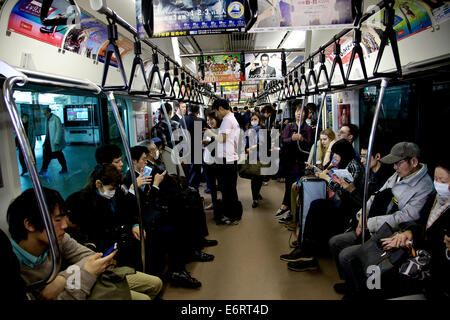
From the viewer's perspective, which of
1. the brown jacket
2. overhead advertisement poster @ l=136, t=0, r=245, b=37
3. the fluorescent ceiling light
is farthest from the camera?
the fluorescent ceiling light

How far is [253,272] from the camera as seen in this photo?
319 cm

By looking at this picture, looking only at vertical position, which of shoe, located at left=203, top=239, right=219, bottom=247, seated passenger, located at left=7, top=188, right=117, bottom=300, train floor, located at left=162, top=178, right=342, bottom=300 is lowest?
train floor, located at left=162, top=178, right=342, bottom=300

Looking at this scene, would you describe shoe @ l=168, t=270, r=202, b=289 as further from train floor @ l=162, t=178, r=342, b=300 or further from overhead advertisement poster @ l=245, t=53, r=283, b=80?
overhead advertisement poster @ l=245, t=53, r=283, b=80

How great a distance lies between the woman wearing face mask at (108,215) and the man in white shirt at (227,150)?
1.82 metres

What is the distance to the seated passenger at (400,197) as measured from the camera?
2.36m

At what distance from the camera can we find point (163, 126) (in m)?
6.09

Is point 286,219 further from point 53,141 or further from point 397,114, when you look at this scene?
point 53,141

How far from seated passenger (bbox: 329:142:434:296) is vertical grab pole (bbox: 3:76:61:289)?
6.91 feet

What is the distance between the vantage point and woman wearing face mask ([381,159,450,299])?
1.83 meters

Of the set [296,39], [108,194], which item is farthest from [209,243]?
[296,39]

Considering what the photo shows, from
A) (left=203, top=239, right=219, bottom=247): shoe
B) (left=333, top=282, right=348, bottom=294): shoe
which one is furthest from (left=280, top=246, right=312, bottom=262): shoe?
(left=203, top=239, right=219, bottom=247): shoe

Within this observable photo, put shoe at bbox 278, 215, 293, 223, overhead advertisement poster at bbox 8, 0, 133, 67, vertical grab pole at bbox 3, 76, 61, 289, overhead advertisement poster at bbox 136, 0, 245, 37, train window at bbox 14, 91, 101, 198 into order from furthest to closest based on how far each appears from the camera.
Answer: shoe at bbox 278, 215, 293, 223 → train window at bbox 14, 91, 101, 198 → overhead advertisement poster at bbox 8, 0, 133, 67 → overhead advertisement poster at bbox 136, 0, 245, 37 → vertical grab pole at bbox 3, 76, 61, 289

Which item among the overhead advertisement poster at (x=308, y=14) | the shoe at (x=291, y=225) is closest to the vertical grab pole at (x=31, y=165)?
the overhead advertisement poster at (x=308, y=14)

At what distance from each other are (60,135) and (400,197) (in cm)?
385
